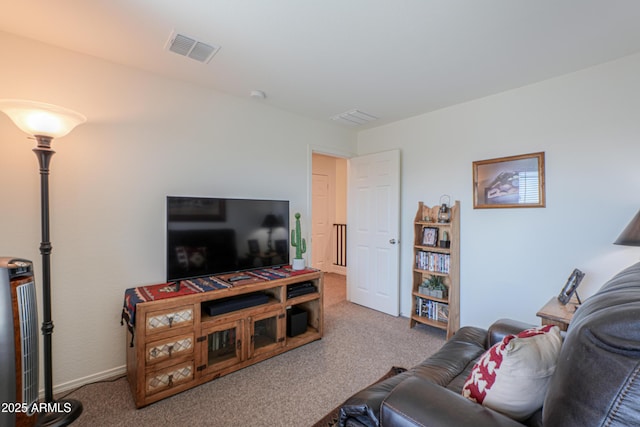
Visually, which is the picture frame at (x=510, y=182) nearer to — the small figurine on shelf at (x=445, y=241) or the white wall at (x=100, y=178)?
the small figurine on shelf at (x=445, y=241)

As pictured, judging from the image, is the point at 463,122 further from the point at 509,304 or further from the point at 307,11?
the point at 307,11

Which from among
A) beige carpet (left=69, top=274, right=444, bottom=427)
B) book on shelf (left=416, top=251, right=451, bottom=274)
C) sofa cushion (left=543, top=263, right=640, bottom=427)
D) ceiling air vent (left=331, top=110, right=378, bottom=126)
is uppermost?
ceiling air vent (left=331, top=110, right=378, bottom=126)

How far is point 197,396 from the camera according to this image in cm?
203

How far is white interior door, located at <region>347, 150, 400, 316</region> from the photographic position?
360cm

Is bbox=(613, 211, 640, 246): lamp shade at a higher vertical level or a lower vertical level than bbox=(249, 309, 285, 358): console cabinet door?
higher

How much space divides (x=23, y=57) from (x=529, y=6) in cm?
330

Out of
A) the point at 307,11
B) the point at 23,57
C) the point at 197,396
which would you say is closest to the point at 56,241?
the point at 23,57

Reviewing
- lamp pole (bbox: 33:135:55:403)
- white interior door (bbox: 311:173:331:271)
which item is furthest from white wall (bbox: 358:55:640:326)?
lamp pole (bbox: 33:135:55:403)

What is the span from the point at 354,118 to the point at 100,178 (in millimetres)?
2737

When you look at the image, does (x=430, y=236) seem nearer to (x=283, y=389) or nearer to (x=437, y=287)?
(x=437, y=287)

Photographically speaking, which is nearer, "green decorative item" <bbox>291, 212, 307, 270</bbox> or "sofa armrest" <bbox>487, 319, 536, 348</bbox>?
"sofa armrest" <bbox>487, 319, 536, 348</bbox>

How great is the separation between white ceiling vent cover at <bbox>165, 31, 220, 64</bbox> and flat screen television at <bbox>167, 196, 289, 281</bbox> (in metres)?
1.11

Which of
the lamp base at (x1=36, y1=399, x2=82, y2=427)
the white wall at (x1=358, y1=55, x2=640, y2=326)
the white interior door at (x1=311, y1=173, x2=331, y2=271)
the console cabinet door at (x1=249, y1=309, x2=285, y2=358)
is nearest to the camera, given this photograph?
the lamp base at (x1=36, y1=399, x2=82, y2=427)

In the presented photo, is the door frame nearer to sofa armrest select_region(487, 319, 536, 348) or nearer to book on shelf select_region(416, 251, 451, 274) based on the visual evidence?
book on shelf select_region(416, 251, 451, 274)
